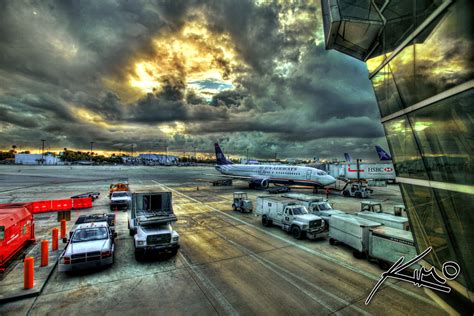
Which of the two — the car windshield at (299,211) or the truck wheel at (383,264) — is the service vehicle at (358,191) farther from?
the truck wheel at (383,264)

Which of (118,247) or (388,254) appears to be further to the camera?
(118,247)

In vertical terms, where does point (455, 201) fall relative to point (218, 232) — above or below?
above

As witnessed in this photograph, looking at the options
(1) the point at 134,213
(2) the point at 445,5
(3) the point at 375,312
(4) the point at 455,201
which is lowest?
(3) the point at 375,312

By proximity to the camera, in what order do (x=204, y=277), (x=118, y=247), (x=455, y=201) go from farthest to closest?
(x=118, y=247) < (x=204, y=277) < (x=455, y=201)

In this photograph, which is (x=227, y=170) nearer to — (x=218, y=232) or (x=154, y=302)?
(x=218, y=232)

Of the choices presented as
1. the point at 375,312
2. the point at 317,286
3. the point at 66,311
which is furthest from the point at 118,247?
the point at 375,312

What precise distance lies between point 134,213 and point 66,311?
756cm

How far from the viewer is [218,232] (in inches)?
665

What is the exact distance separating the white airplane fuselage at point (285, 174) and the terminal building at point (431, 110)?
2942 cm

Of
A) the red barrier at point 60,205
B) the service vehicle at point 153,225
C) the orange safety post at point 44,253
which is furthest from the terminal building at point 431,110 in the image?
the red barrier at point 60,205

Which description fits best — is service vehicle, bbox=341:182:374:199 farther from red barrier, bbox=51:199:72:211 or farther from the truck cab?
red barrier, bbox=51:199:72:211

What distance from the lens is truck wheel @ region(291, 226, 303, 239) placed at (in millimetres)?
15230

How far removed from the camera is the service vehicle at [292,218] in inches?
599

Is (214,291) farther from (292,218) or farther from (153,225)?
(292,218)
